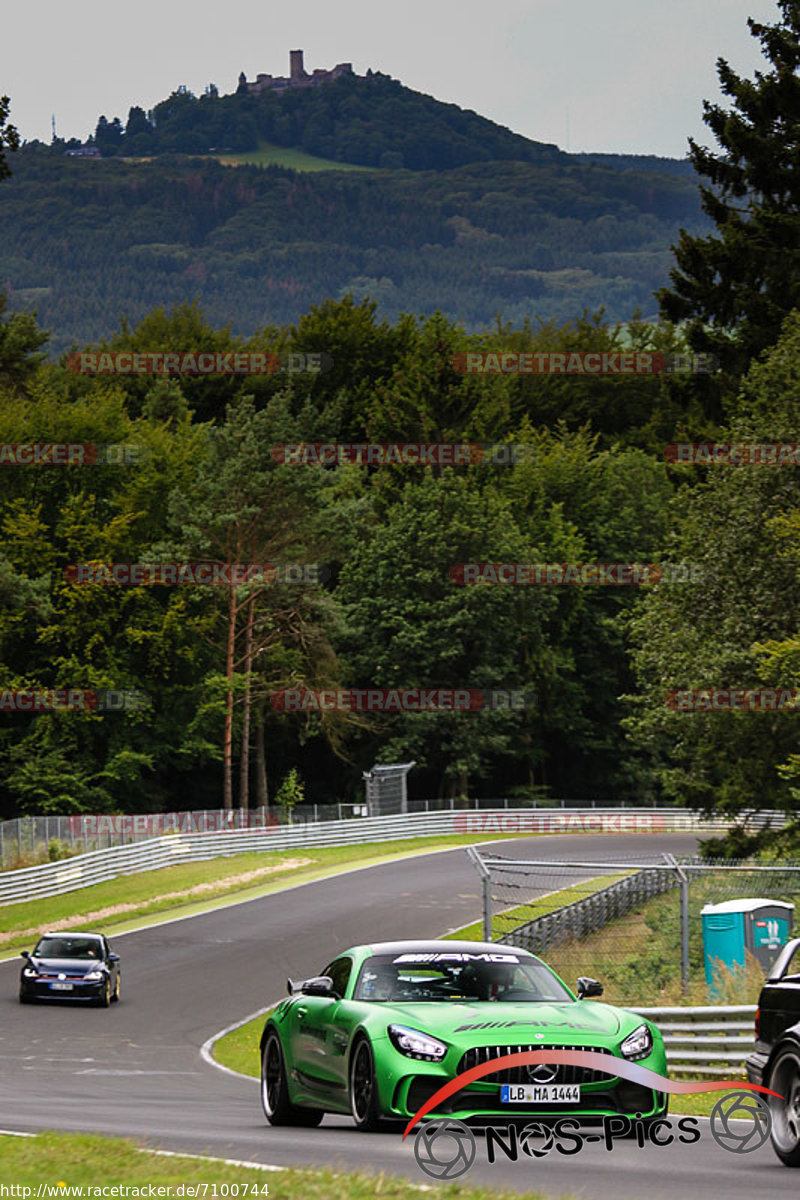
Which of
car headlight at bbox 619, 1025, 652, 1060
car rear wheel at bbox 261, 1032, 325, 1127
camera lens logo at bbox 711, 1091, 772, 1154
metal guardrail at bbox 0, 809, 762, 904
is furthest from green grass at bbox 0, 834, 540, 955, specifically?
car headlight at bbox 619, 1025, 652, 1060

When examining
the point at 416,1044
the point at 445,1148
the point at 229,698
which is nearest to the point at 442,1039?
the point at 416,1044

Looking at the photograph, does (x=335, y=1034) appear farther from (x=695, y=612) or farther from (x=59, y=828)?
(x=59, y=828)

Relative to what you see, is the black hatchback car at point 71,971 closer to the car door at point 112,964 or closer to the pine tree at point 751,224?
the car door at point 112,964

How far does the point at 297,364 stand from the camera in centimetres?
9481

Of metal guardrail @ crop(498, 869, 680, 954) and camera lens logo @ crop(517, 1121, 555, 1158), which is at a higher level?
camera lens logo @ crop(517, 1121, 555, 1158)

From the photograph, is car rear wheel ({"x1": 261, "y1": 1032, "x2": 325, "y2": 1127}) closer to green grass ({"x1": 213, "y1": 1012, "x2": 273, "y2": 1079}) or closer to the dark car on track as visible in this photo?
the dark car on track

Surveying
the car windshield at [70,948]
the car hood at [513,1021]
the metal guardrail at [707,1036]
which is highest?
the car hood at [513,1021]

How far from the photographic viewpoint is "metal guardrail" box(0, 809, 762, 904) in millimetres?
47094

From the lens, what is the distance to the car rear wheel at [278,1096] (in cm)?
1238

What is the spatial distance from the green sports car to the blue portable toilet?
7.37 meters

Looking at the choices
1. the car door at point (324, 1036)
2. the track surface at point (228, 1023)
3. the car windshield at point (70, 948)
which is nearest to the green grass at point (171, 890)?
the track surface at point (228, 1023)

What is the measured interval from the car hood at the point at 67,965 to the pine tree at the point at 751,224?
2624 cm

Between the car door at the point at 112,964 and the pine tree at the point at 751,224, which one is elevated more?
the pine tree at the point at 751,224

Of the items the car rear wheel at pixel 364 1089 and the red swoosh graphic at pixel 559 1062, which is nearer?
the red swoosh graphic at pixel 559 1062
